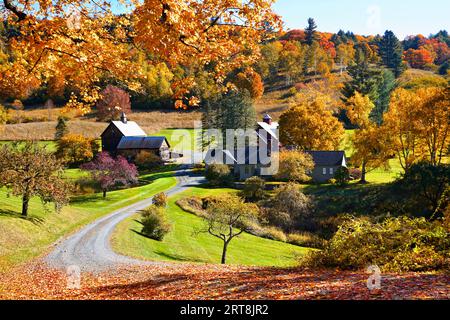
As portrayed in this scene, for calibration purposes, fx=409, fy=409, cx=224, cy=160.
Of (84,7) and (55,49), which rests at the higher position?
(84,7)

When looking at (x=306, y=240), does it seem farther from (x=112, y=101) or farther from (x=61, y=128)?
(x=112, y=101)

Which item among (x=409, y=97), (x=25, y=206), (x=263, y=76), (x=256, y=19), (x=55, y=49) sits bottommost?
(x=25, y=206)

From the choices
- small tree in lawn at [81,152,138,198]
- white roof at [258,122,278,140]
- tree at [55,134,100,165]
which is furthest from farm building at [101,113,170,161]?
white roof at [258,122,278,140]

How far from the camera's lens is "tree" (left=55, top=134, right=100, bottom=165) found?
6831 cm

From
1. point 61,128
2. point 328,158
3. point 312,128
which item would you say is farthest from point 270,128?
point 61,128

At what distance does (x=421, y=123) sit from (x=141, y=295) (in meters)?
46.0

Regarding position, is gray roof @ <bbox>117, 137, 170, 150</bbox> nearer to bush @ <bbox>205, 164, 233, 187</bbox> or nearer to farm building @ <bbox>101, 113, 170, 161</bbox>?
farm building @ <bbox>101, 113, 170, 161</bbox>

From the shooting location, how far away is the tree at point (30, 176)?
30594mm

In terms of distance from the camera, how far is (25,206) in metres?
32.5

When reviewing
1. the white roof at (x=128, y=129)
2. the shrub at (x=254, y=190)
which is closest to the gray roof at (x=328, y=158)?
the shrub at (x=254, y=190)

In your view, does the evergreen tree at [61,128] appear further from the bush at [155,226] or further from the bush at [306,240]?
the bush at [306,240]
